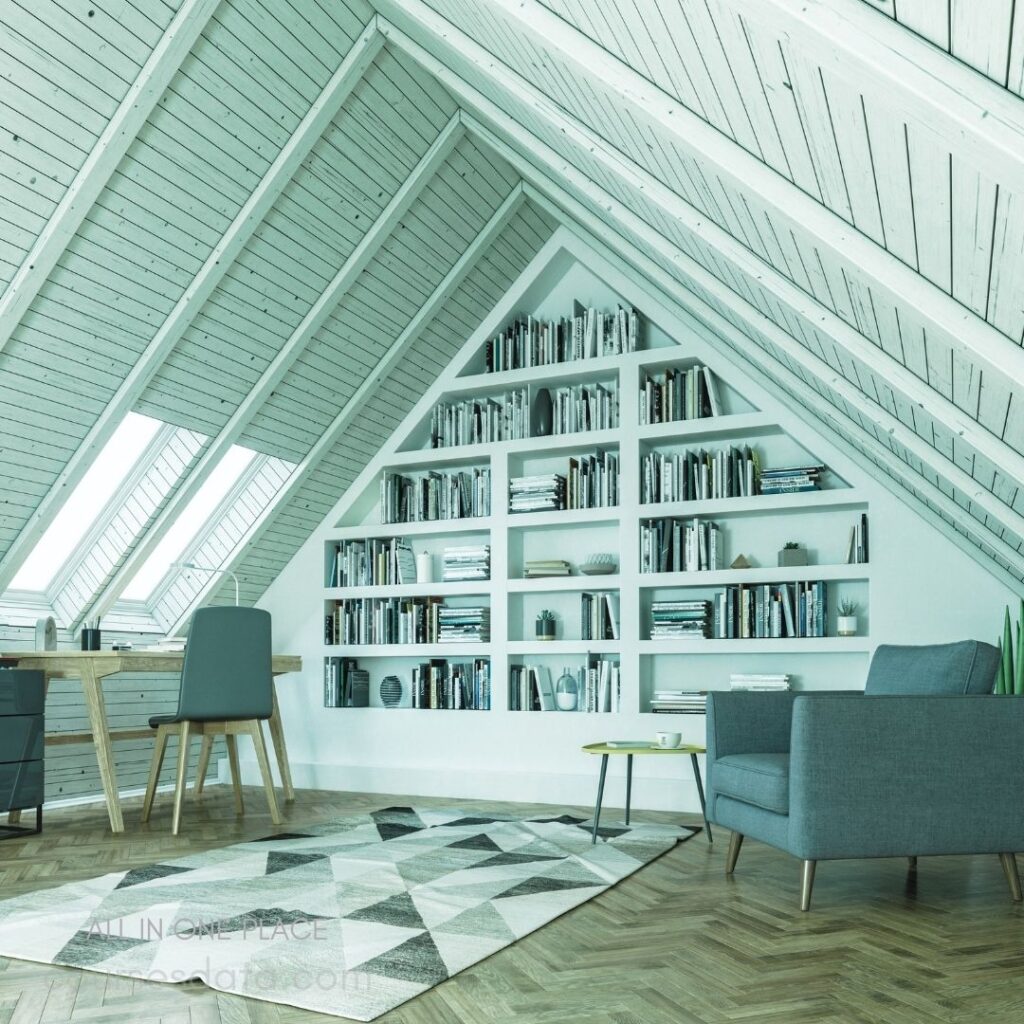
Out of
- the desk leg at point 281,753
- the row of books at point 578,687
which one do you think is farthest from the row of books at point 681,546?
the desk leg at point 281,753

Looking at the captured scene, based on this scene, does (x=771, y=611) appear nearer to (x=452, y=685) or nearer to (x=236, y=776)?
(x=452, y=685)

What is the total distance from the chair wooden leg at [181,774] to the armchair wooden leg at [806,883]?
102 inches

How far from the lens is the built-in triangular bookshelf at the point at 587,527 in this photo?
17.2ft

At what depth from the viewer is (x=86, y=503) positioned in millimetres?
5336

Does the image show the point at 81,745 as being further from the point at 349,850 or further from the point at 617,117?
the point at 617,117

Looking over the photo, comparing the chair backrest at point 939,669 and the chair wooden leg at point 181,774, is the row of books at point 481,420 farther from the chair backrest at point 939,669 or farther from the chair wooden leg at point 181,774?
the chair backrest at point 939,669

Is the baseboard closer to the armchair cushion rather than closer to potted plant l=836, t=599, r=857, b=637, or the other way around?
potted plant l=836, t=599, r=857, b=637

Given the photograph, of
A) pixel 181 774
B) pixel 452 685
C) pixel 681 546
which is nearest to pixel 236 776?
pixel 181 774

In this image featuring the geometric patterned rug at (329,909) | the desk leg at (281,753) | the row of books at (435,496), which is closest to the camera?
the geometric patterned rug at (329,909)

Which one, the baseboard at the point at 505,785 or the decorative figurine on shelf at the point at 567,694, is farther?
the decorative figurine on shelf at the point at 567,694

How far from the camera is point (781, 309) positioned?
3.21 m

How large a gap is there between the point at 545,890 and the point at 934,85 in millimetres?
2624

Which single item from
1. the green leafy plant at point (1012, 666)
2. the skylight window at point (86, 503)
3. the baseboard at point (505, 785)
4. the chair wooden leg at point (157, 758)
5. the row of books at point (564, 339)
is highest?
the row of books at point (564, 339)

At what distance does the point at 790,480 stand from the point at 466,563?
72.8 inches
